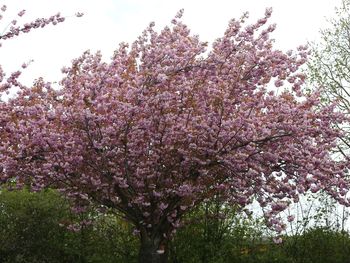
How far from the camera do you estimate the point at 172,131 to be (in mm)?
10492

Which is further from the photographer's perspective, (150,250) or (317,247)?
(317,247)

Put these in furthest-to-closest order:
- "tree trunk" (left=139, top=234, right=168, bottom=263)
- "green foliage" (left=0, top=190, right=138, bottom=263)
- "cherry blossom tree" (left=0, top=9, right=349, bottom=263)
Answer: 1. "green foliage" (left=0, top=190, right=138, bottom=263)
2. "tree trunk" (left=139, top=234, right=168, bottom=263)
3. "cherry blossom tree" (left=0, top=9, right=349, bottom=263)

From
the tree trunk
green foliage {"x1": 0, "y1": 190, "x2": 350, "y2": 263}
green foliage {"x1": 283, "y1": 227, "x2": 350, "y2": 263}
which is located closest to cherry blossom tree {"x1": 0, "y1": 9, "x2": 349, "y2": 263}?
the tree trunk

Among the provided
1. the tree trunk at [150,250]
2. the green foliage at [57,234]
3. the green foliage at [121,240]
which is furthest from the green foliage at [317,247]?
the tree trunk at [150,250]

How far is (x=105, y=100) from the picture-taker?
408 inches

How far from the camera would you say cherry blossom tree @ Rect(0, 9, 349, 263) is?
10367mm

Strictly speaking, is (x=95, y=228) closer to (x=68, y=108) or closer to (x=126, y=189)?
(x=126, y=189)

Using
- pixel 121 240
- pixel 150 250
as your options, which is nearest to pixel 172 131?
pixel 150 250

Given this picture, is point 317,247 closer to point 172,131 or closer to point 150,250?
point 150,250

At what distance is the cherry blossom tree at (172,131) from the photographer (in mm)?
10367

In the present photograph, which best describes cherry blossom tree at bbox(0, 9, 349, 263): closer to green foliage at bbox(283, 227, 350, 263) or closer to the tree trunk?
the tree trunk

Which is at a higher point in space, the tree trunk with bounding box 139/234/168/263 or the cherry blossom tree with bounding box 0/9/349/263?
the cherry blossom tree with bounding box 0/9/349/263

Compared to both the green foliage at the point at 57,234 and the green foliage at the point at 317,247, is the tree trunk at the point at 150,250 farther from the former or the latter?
the green foliage at the point at 317,247

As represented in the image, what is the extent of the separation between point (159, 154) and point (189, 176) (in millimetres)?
778
